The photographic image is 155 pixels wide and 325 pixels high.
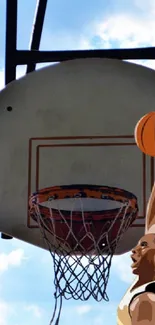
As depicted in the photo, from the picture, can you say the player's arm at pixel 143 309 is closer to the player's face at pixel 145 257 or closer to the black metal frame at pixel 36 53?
the player's face at pixel 145 257

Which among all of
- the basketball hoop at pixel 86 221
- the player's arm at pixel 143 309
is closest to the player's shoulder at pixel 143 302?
the player's arm at pixel 143 309

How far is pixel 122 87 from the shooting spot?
12.4 ft

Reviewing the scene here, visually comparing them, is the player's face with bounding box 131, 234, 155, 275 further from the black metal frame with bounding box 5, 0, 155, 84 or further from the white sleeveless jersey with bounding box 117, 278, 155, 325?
the black metal frame with bounding box 5, 0, 155, 84

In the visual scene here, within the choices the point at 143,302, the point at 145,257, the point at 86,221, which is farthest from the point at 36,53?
the point at 143,302

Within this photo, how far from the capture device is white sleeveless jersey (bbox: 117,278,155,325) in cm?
161

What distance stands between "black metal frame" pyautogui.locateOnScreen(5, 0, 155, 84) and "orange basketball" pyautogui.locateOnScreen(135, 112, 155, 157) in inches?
88.0

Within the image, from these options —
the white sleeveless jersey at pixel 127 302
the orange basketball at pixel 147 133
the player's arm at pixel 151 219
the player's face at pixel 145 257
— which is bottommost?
the white sleeveless jersey at pixel 127 302

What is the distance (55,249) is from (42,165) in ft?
1.46

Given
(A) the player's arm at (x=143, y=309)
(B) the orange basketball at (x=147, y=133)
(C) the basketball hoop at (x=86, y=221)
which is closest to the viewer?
(A) the player's arm at (x=143, y=309)

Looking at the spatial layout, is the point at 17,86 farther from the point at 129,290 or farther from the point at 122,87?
the point at 129,290

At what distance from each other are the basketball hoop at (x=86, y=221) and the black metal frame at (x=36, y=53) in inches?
37.7

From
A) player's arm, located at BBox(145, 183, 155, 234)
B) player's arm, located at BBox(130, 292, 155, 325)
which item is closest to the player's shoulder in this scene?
player's arm, located at BBox(130, 292, 155, 325)

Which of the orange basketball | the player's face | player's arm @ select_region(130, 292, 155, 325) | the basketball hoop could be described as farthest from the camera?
the basketball hoop

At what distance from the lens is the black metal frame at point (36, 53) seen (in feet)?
13.4
